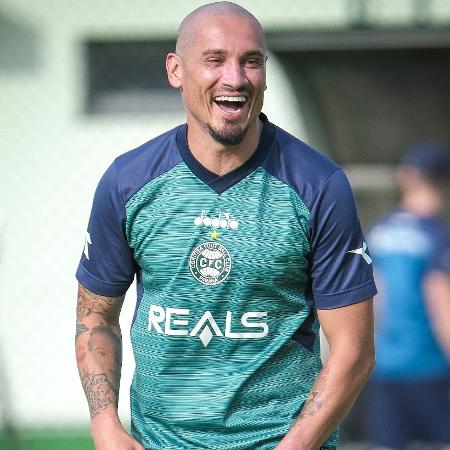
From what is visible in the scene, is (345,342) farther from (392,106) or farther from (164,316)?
(392,106)

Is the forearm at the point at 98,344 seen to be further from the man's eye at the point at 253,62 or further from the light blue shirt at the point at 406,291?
the light blue shirt at the point at 406,291

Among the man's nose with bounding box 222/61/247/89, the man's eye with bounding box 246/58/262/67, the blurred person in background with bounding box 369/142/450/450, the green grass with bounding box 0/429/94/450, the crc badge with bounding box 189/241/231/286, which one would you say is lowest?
the green grass with bounding box 0/429/94/450

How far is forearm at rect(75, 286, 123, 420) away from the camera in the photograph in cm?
347

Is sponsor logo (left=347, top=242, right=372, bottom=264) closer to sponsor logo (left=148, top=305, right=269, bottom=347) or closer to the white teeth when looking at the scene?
sponsor logo (left=148, top=305, right=269, bottom=347)

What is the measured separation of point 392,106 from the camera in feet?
24.1

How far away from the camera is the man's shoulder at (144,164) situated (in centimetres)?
337

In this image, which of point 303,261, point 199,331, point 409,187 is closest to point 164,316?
point 199,331

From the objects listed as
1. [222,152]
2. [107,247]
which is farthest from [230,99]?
[107,247]

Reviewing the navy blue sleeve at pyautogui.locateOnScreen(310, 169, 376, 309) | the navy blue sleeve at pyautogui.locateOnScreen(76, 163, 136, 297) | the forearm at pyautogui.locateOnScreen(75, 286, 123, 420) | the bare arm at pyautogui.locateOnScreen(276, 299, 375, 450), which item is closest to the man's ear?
the navy blue sleeve at pyautogui.locateOnScreen(76, 163, 136, 297)

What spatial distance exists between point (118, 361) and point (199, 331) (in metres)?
0.35

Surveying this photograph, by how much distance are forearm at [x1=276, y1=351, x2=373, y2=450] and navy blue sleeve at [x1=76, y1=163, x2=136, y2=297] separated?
0.57 meters

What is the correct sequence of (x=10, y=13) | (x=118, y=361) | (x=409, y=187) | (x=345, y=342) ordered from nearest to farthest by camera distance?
(x=345, y=342), (x=118, y=361), (x=409, y=187), (x=10, y=13)

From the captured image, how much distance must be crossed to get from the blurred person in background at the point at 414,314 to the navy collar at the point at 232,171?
2.50m

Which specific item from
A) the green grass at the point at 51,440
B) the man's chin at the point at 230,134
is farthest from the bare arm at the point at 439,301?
the man's chin at the point at 230,134
